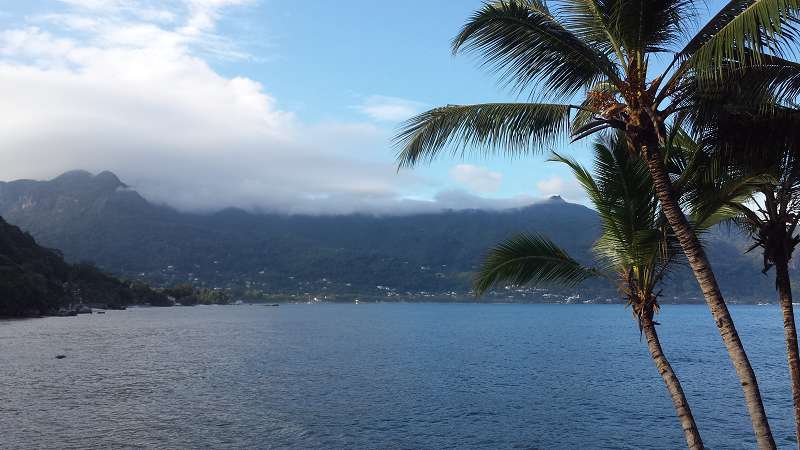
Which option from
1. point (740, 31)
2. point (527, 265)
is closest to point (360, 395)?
point (527, 265)

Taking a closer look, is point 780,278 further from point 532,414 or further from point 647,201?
point 532,414

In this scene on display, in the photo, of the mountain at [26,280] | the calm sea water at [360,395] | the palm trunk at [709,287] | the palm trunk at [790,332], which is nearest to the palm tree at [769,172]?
the palm trunk at [790,332]

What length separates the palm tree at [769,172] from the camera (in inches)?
448

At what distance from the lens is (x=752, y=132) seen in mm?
11570

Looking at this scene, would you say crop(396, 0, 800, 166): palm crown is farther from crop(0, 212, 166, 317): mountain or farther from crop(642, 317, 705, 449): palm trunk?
crop(0, 212, 166, 317): mountain

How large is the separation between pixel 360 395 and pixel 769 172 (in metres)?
49.9

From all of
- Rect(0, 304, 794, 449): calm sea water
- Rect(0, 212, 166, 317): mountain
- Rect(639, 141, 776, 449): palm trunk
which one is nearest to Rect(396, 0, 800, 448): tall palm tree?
Rect(639, 141, 776, 449): palm trunk

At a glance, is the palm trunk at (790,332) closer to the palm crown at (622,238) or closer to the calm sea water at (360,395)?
the palm crown at (622,238)

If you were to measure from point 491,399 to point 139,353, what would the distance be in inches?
2373

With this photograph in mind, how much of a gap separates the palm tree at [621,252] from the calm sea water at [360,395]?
28198 millimetres

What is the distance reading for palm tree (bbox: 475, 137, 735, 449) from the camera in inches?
491

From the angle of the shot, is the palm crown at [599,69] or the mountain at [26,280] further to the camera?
the mountain at [26,280]

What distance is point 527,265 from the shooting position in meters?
13.6

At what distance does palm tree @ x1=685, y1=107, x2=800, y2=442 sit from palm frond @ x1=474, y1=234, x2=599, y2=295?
292 centimetres
